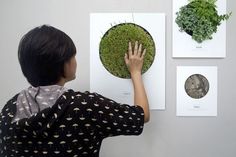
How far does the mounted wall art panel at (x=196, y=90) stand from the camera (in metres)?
1.05

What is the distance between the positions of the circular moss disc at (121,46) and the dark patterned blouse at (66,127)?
295 mm

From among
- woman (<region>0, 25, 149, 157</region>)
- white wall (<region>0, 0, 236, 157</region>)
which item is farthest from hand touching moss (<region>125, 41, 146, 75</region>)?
woman (<region>0, 25, 149, 157</region>)

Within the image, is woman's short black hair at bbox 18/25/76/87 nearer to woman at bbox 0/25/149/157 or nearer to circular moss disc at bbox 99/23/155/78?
woman at bbox 0/25/149/157

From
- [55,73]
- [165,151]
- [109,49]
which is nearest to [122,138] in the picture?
[165,151]

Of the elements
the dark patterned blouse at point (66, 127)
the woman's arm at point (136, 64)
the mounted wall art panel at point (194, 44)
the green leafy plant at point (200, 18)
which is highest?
the green leafy plant at point (200, 18)

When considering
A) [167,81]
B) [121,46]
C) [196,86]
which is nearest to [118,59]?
[121,46]

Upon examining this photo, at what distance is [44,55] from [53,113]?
14cm

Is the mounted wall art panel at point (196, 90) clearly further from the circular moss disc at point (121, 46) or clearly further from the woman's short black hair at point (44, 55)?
the woman's short black hair at point (44, 55)

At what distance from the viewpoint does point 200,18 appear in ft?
3.34

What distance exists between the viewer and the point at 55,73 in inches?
28.9

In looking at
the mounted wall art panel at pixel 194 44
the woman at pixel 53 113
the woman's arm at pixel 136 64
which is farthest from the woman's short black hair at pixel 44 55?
the mounted wall art panel at pixel 194 44

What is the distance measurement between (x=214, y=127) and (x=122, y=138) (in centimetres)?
34

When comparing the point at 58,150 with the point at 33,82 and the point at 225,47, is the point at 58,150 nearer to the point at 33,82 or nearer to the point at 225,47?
the point at 33,82

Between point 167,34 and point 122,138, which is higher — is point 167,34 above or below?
Result: above
